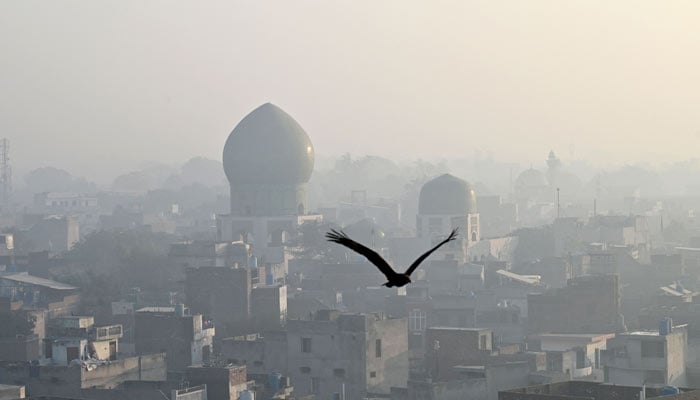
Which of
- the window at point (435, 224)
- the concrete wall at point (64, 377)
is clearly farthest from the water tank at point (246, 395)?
the window at point (435, 224)

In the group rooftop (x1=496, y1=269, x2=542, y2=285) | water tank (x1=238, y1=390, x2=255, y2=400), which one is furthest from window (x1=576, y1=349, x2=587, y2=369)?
rooftop (x1=496, y1=269, x2=542, y2=285)

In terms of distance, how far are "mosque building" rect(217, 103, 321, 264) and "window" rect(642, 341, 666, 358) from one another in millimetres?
25096

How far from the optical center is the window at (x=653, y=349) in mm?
24953

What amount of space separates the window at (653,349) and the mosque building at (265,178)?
82.3 feet

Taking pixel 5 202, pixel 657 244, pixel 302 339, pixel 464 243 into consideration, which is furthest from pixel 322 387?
pixel 5 202

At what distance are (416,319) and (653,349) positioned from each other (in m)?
10.0

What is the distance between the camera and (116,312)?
35219mm

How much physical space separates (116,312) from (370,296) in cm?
538

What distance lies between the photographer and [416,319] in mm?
34625

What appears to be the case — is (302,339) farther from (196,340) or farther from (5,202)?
(5,202)

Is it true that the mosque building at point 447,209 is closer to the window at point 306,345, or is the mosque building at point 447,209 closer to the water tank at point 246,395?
the window at point 306,345

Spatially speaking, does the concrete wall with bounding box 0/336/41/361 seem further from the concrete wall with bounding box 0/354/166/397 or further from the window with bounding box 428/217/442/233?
the window with bounding box 428/217/442/233

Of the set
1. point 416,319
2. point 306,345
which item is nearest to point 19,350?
point 306,345

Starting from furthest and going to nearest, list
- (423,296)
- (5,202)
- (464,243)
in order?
(5,202), (464,243), (423,296)
